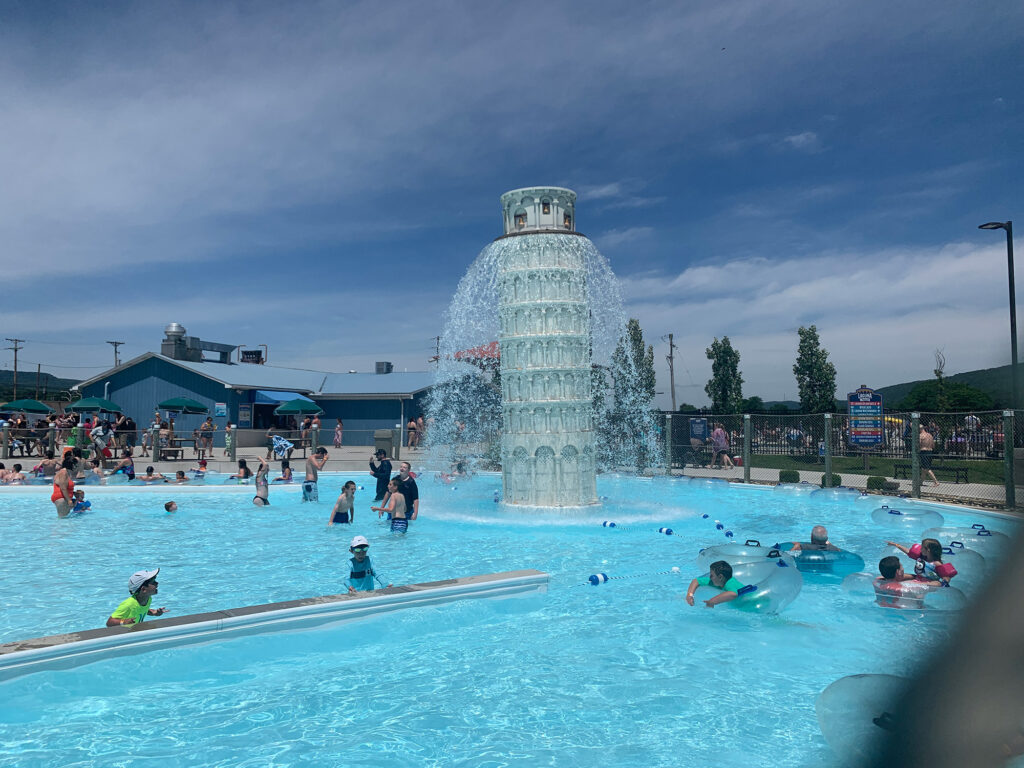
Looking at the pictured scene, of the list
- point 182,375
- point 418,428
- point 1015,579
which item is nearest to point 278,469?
point 418,428

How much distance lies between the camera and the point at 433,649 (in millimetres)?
8406

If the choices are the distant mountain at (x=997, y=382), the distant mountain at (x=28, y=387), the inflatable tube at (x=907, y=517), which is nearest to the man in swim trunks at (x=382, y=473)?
the inflatable tube at (x=907, y=517)

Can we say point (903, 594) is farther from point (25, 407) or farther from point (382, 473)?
point (25, 407)

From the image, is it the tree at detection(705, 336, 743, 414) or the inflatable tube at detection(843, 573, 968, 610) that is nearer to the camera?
the inflatable tube at detection(843, 573, 968, 610)

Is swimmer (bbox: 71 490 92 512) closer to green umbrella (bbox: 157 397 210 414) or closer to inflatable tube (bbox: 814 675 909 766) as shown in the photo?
green umbrella (bbox: 157 397 210 414)

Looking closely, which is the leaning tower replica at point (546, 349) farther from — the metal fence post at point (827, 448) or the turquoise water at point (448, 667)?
the metal fence post at point (827, 448)

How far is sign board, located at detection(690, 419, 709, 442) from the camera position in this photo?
26.9 m

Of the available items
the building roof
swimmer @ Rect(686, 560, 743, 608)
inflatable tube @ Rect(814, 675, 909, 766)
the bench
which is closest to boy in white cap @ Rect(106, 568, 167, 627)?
swimmer @ Rect(686, 560, 743, 608)

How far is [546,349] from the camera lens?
17.2 metres

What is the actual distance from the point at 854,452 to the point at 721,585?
674 inches

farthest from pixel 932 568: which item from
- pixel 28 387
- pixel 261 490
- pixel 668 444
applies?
pixel 28 387

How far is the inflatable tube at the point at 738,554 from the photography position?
10973 mm

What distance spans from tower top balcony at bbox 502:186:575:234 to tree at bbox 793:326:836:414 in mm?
17359

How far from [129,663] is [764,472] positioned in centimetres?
2196
